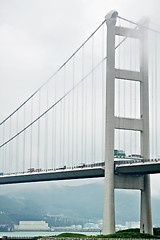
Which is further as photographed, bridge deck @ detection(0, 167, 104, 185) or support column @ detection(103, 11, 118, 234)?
bridge deck @ detection(0, 167, 104, 185)

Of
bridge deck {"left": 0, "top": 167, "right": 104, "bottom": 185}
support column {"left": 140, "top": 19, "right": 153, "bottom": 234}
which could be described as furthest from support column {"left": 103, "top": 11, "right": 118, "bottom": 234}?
support column {"left": 140, "top": 19, "right": 153, "bottom": 234}

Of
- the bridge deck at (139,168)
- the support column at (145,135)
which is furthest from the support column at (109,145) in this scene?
the support column at (145,135)

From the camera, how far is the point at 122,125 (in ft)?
225

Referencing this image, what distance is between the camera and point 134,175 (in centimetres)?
6962

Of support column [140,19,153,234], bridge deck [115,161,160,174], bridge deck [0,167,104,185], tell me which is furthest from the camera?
bridge deck [0,167,104,185]

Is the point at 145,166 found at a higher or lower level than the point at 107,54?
lower

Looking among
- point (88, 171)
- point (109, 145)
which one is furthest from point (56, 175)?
point (109, 145)

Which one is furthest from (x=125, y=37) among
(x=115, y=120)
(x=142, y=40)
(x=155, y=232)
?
(x=155, y=232)

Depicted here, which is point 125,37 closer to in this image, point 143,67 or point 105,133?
point 143,67

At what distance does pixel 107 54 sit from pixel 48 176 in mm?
19262

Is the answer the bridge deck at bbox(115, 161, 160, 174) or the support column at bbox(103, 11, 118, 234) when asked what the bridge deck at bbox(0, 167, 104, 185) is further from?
the bridge deck at bbox(115, 161, 160, 174)

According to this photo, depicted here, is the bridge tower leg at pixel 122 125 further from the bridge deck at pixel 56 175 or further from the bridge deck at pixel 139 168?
the bridge deck at pixel 56 175

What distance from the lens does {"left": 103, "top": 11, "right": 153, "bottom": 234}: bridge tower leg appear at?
2650 inches

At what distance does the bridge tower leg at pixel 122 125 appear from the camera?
67.3 m
